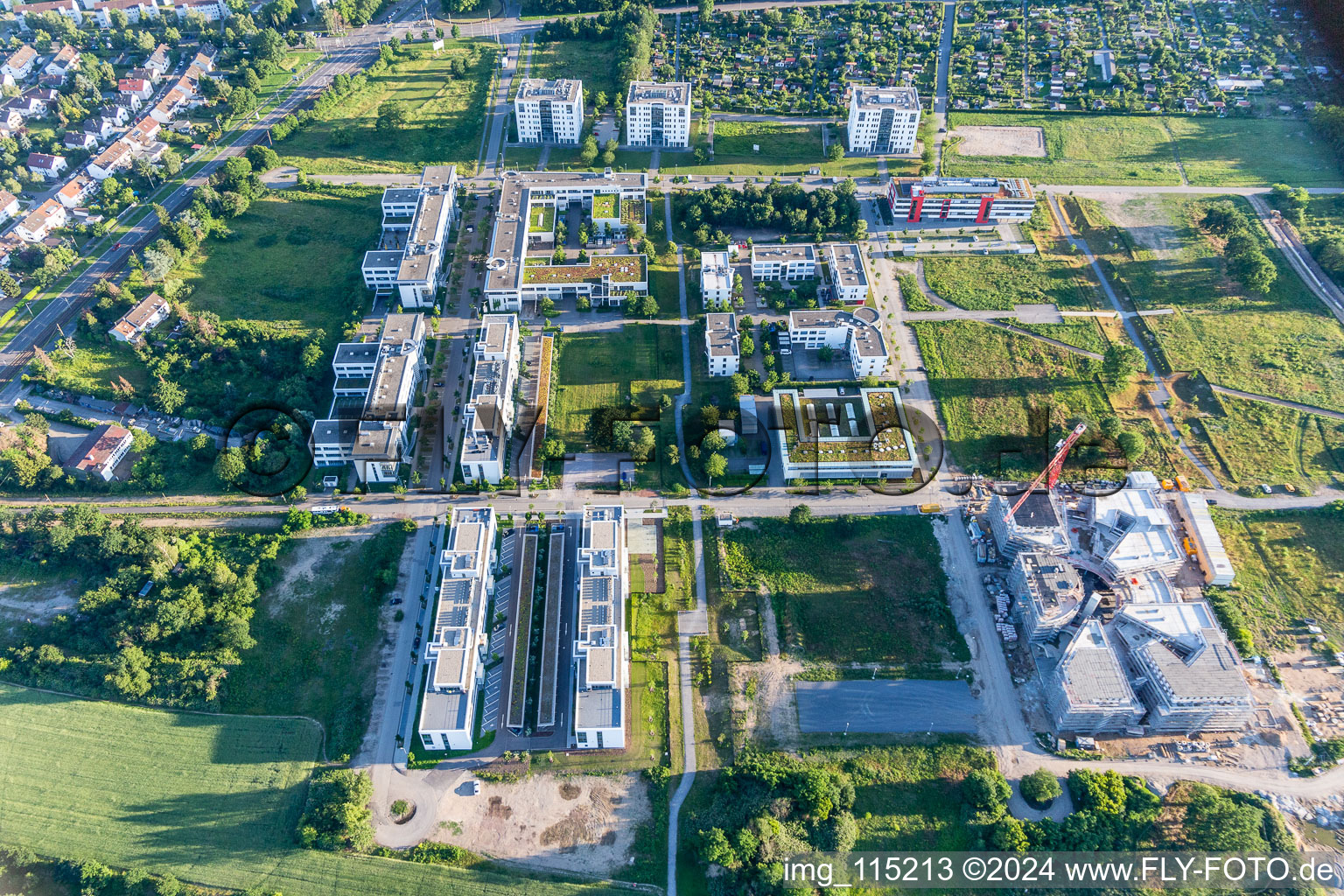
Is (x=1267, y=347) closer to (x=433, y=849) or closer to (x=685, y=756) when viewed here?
(x=685, y=756)

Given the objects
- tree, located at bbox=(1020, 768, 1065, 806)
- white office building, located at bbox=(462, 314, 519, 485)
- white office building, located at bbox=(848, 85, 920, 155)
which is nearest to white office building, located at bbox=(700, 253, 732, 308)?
white office building, located at bbox=(462, 314, 519, 485)

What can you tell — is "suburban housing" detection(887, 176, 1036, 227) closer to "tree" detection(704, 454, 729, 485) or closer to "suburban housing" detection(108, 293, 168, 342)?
"tree" detection(704, 454, 729, 485)

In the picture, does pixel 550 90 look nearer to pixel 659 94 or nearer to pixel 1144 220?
pixel 659 94

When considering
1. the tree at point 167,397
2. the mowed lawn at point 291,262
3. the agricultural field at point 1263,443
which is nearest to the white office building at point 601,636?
the mowed lawn at point 291,262

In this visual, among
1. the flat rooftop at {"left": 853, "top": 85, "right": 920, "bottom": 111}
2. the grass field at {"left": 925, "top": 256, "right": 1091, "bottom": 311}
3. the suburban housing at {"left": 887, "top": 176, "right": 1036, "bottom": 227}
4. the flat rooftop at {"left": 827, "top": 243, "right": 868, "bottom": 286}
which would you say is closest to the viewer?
the flat rooftop at {"left": 827, "top": 243, "right": 868, "bottom": 286}

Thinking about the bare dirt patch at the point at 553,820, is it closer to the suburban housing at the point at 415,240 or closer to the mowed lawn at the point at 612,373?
the mowed lawn at the point at 612,373

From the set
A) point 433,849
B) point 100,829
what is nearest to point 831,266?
point 433,849
